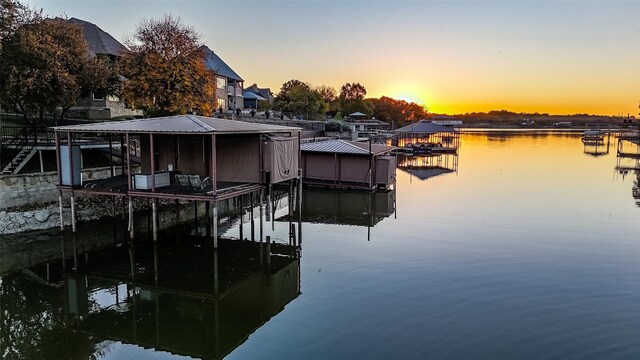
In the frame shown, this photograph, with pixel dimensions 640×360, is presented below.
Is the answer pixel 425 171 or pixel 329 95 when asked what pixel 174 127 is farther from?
pixel 329 95

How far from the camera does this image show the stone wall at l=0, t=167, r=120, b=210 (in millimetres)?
19156

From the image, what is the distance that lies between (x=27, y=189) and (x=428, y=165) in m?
36.8

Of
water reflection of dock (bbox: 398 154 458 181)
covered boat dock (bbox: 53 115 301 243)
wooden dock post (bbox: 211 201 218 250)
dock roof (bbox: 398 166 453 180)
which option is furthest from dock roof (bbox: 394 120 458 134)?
wooden dock post (bbox: 211 201 218 250)

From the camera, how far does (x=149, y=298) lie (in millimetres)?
13680

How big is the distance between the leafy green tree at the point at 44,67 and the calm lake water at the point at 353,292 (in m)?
7.60

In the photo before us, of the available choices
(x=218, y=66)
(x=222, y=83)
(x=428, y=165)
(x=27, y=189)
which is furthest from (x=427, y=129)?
(x=27, y=189)

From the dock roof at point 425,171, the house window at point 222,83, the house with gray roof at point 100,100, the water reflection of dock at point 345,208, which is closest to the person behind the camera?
the water reflection of dock at point 345,208

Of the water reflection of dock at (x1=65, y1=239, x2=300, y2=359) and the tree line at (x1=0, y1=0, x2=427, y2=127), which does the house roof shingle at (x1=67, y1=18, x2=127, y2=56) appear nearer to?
the tree line at (x1=0, y1=0, x2=427, y2=127)

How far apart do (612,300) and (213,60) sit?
5539 cm

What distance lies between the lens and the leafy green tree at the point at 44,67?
21.6m

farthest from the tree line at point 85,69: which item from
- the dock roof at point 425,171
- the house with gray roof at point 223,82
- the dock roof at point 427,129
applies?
the dock roof at point 427,129

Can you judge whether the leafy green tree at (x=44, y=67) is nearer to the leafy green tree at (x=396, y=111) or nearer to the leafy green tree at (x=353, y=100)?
the leafy green tree at (x=353, y=100)

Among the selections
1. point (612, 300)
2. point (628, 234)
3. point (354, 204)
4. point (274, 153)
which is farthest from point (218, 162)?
point (628, 234)

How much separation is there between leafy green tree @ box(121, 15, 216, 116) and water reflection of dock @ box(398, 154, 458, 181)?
751 inches
